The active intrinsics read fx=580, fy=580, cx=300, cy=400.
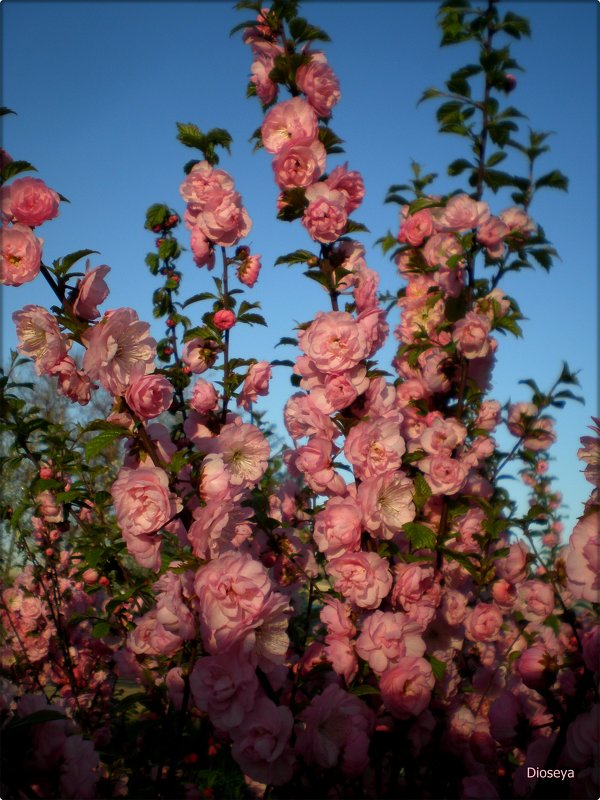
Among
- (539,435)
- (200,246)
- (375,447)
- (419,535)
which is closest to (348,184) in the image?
(200,246)

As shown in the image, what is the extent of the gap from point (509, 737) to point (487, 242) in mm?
2209

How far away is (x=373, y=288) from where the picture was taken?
2.49 m

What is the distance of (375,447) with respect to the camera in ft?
7.43

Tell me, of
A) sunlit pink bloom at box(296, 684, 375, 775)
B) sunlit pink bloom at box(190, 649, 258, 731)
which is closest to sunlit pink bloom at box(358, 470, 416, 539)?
sunlit pink bloom at box(296, 684, 375, 775)

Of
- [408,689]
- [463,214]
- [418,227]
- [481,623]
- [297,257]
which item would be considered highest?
[418,227]

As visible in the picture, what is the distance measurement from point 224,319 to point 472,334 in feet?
4.06

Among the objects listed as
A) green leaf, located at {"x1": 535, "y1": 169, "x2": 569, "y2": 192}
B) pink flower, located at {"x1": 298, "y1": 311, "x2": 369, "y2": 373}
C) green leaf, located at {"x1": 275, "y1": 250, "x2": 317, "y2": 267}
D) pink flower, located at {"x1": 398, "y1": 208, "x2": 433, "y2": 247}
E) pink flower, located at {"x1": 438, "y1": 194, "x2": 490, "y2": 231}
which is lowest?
pink flower, located at {"x1": 298, "y1": 311, "x2": 369, "y2": 373}

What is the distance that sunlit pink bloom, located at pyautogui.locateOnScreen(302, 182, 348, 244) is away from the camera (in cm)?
241

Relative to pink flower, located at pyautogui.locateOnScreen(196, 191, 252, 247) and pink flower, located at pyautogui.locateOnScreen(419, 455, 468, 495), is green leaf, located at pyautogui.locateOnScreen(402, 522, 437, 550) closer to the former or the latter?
A: pink flower, located at pyautogui.locateOnScreen(419, 455, 468, 495)

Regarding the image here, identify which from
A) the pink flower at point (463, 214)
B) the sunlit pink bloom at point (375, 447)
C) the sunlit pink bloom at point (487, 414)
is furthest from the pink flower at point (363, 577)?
the pink flower at point (463, 214)

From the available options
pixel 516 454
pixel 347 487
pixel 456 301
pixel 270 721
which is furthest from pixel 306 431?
pixel 516 454

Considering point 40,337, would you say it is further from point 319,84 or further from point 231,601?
point 319,84

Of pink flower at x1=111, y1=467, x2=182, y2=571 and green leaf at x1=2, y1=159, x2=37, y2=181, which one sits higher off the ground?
green leaf at x1=2, y1=159, x2=37, y2=181

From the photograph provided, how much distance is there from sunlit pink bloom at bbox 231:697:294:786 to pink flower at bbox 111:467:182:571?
64 centimetres
